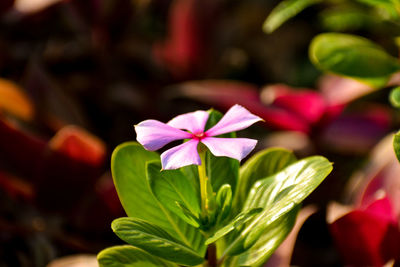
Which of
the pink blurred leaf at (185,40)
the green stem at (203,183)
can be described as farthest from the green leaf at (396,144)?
the pink blurred leaf at (185,40)

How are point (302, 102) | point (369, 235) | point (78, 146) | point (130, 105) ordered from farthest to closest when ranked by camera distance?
point (130, 105), point (302, 102), point (78, 146), point (369, 235)

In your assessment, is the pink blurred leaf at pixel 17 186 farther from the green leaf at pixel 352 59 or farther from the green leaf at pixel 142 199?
the green leaf at pixel 352 59

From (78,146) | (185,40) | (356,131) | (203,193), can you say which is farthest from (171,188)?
(185,40)

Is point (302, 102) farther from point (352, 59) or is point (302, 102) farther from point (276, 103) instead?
point (352, 59)

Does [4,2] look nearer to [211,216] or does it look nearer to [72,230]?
[72,230]

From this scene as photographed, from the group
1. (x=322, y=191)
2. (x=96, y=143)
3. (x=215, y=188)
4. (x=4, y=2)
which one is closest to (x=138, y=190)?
(x=215, y=188)
